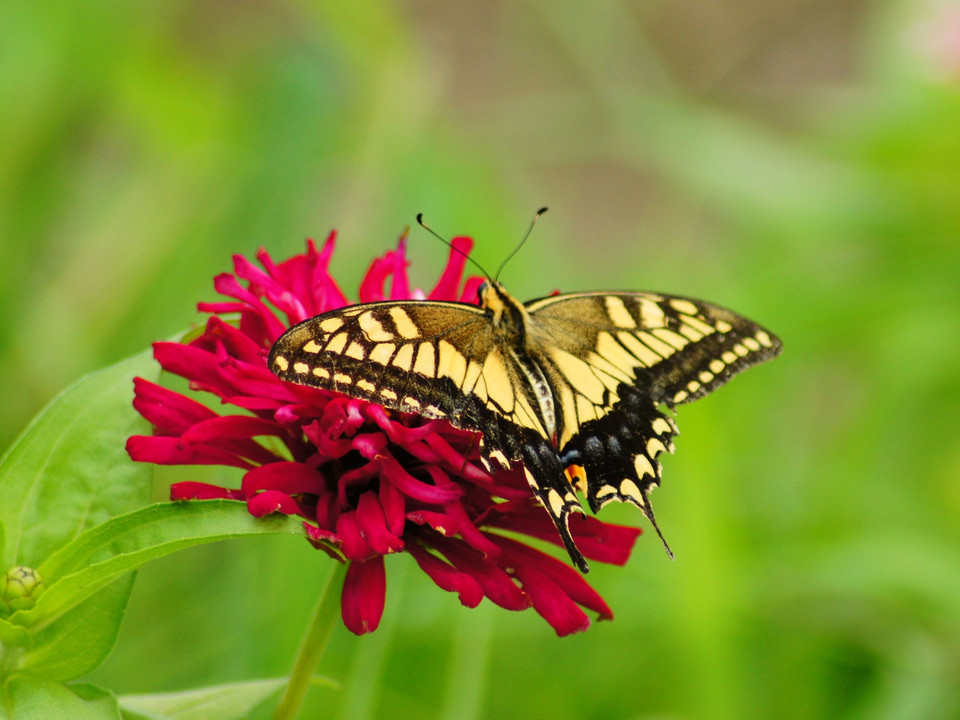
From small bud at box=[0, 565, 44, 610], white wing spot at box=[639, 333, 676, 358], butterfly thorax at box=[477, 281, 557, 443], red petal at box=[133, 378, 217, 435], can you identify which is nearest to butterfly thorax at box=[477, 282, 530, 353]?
butterfly thorax at box=[477, 281, 557, 443]

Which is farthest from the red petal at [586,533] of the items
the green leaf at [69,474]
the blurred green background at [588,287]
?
the blurred green background at [588,287]

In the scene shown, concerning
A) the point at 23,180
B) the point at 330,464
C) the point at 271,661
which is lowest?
the point at 271,661

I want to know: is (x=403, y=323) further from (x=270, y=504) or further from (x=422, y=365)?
(x=270, y=504)

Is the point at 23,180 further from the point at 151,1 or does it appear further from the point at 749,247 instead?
the point at 749,247

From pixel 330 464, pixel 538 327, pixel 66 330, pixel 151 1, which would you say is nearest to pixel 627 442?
pixel 538 327

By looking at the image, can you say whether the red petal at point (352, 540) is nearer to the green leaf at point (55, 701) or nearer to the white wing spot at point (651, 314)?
the green leaf at point (55, 701)

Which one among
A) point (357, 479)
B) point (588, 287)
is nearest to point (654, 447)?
point (357, 479)
